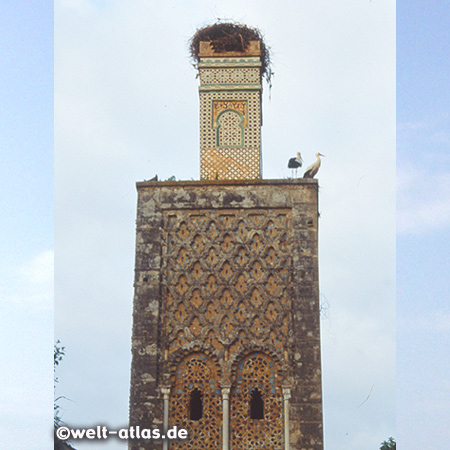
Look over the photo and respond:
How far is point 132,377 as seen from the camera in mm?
13562

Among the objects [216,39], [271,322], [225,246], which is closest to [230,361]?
[271,322]

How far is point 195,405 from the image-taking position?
13500 millimetres

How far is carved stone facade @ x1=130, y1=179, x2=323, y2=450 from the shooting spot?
43.6 ft

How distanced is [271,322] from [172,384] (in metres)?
1.75

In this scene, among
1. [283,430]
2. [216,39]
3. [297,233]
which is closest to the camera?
[283,430]

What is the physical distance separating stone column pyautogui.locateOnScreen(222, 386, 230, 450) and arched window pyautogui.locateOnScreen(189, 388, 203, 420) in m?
0.36

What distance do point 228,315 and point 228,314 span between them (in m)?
0.02

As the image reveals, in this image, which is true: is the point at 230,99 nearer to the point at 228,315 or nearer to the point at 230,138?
the point at 230,138

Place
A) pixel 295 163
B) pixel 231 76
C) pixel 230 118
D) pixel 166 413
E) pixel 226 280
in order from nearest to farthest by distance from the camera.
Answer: pixel 166 413
pixel 226 280
pixel 295 163
pixel 230 118
pixel 231 76

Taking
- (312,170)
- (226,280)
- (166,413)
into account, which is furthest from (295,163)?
(166,413)

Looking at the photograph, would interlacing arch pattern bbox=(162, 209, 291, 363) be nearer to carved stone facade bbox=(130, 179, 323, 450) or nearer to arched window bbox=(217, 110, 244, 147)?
carved stone facade bbox=(130, 179, 323, 450)

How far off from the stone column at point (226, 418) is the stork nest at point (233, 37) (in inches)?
228

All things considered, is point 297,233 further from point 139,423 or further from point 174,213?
point 139,423

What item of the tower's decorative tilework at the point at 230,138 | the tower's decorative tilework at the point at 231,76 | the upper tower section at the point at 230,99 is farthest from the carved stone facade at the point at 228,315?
the tower's decorative tilework at the point at 231,76
